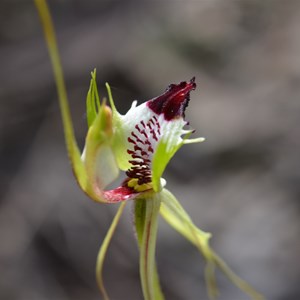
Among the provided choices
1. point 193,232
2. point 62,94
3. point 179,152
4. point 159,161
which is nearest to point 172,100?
point 159,161

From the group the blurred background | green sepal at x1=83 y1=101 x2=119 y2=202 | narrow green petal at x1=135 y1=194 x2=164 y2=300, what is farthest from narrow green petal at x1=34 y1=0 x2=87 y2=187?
the blurred background

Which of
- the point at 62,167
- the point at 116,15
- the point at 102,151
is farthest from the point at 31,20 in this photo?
the point at 102,151

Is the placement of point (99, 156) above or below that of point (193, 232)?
above

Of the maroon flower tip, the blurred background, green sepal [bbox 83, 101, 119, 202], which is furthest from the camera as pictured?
the blurred background

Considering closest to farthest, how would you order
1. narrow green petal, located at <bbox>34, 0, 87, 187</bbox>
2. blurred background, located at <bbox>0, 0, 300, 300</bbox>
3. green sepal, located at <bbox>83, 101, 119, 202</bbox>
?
narrow green petal, located at <bbox>34, 0, 87, 187</bbox>, green sepal, located at <bbox>83, 101, 119, 202</bbox>, blurred background, located at <bbox>0, 0, 300, 300</bbox>

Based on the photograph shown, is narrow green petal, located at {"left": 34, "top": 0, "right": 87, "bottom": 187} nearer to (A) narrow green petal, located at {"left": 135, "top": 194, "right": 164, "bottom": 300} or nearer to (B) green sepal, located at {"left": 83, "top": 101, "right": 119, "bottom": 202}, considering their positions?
(B) green sepal, located at {"left": 83, "top": 101, "right": 119, "bottom": 202}

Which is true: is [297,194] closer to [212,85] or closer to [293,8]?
[212,85]

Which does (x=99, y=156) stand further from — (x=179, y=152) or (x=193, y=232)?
(x=179, y=152)
